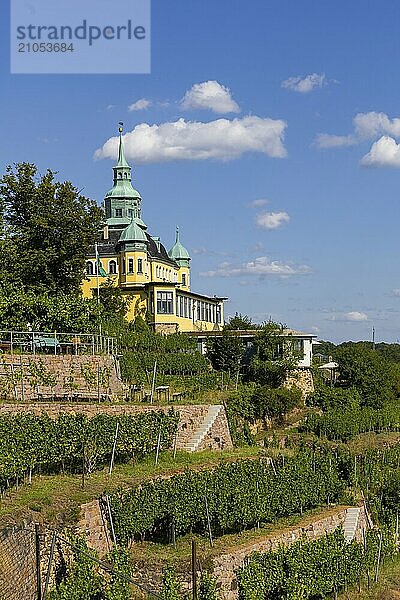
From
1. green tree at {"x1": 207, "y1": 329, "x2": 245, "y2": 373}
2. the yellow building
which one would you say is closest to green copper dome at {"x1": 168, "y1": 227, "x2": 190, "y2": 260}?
the yellow building

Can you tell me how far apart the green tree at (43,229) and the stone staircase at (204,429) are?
928cm

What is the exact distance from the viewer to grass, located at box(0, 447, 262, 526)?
15607 mm

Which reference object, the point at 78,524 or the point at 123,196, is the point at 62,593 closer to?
the point at 78,524

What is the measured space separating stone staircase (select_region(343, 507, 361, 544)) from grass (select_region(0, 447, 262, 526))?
3313 millimetres

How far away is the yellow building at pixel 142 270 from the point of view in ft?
127

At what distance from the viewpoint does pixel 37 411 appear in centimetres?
2100

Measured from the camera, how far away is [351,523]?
19.4m

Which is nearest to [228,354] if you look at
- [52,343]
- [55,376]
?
[52,343]

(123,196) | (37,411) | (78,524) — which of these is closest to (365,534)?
(78,524)

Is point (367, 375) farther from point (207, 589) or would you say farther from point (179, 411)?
point (207, 589)

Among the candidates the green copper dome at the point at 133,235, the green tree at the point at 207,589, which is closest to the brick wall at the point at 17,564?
the green tree at the point at 207,589

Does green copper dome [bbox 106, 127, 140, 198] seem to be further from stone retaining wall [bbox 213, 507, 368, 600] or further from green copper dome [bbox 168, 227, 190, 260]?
stone retaining wall [bbox 213, 507, 368, 600]

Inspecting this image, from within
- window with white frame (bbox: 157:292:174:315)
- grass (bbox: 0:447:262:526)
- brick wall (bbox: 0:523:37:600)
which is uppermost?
window with white frame (bbox: 157:292:174:315)

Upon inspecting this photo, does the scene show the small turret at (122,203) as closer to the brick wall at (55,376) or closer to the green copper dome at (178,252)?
the green copper dome at (178,252)
